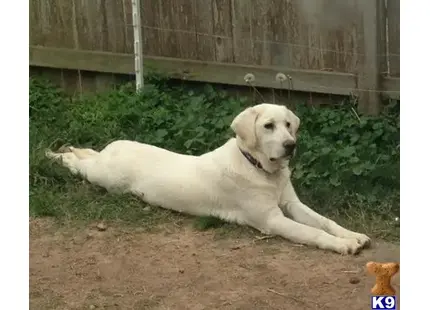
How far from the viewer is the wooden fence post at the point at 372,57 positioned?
3.74 metres

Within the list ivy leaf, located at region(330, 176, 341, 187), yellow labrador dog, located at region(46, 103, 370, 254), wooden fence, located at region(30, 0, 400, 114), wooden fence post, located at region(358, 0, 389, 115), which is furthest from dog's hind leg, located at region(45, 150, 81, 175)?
wooden fence post, located at region(358, 0, 389, 115)

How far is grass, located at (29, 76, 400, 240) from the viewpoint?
378cm

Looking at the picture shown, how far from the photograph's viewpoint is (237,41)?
4.02m

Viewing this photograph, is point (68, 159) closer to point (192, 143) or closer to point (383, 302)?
point (192, 143)

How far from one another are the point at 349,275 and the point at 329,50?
855mm

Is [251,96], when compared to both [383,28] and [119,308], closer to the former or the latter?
[383,28]

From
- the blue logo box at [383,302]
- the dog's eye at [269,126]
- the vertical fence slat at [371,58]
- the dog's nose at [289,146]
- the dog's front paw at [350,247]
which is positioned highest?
the vertical fence slat at [371,58]

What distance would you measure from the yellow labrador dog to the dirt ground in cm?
11

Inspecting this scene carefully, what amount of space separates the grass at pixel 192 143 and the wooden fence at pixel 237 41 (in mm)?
91

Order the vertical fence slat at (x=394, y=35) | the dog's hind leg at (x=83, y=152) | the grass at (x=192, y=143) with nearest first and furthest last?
the vertical fence slat at (x=394, y=35) < the grass at (x=192, y=143) < the dog's hind leg at (x=83, y=152)

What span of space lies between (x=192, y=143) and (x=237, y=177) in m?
0.25

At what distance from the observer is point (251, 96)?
3984mm

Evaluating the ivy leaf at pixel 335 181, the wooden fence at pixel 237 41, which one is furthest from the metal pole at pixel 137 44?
the ivy leaf at pixel 335 181

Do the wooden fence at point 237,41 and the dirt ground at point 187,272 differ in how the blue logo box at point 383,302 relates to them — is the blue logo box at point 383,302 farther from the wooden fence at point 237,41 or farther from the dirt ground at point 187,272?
the wooden fence at point 237,41
